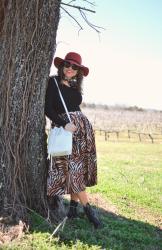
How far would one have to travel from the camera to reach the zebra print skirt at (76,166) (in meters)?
6.12

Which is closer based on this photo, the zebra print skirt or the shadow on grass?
the shadow on grass

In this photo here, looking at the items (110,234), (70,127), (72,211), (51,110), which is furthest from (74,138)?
(110,234)

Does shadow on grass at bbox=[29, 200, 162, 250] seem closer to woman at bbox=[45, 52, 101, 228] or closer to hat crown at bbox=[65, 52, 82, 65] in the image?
woman at bbox=[45, 52, 101, 228]

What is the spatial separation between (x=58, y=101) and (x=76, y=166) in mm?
878

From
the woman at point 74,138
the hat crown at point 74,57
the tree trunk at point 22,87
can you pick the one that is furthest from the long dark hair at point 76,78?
the tree trunk at point 22,87

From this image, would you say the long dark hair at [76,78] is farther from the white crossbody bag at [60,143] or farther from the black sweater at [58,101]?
the white crossbody bag at [60,143]

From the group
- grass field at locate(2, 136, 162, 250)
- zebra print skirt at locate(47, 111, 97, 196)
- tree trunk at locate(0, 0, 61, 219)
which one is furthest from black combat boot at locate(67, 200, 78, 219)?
tree trunk at locate(0, 0, 61, 219)

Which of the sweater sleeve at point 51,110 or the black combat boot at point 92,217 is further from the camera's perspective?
the black combat boot at point 92,217

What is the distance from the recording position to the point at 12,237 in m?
5.11

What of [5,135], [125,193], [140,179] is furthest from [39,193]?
[140,179]

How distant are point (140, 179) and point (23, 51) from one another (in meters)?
8.45

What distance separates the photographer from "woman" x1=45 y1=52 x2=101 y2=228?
6.14m

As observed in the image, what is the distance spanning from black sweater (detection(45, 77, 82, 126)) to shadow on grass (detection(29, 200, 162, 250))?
1349mm

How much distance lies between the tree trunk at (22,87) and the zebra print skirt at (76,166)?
0.32m
